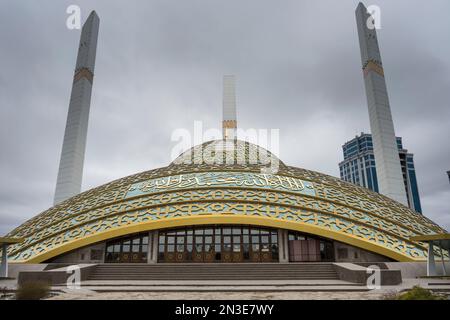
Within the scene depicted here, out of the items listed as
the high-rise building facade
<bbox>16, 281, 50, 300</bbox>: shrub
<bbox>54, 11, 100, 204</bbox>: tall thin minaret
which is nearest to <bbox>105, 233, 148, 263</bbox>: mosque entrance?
<bbox>16, 281, 50, 300</bbox>: shrub

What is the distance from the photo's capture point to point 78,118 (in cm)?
5069

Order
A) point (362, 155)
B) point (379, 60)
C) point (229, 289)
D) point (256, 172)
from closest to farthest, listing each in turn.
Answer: point (229, 289)
point (256, 172)
point (379, 60)
point (362, 155)

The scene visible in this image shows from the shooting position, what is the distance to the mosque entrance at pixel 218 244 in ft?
→ 66.8

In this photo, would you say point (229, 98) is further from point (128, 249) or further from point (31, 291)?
point (31, 291)

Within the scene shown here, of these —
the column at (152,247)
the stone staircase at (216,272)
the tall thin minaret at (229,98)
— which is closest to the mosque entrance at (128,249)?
the column at (152,247)

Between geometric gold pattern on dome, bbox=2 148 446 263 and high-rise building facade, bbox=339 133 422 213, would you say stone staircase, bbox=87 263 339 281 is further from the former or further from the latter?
high-rise building facade, bbox=339 133 422 213

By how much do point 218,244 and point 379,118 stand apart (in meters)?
35.2

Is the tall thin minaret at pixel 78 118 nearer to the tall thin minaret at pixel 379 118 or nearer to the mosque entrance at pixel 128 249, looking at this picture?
the mosque entrance at pixel 128 249

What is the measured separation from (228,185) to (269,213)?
4407 mm

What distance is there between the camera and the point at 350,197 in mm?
23469

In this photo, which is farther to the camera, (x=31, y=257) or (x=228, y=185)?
(x=228, y=185)

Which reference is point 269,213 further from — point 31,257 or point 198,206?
point 31,257

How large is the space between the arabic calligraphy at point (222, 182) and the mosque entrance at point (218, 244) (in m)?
3.42
